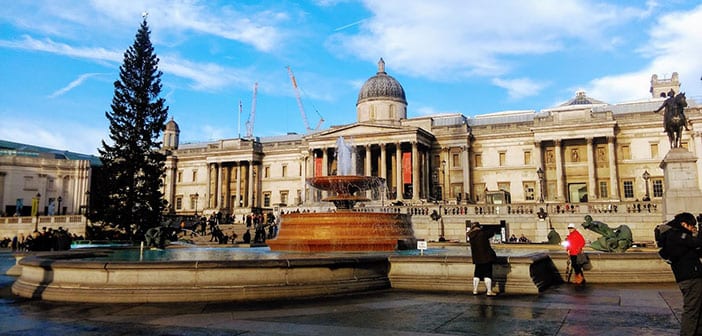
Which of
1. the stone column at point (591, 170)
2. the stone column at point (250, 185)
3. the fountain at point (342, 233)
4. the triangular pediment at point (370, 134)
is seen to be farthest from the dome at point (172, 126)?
the fountain at point (342, 233)

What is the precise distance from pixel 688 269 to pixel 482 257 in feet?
13.7

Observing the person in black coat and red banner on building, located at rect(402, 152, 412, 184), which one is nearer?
the person in black coat

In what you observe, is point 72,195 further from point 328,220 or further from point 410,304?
point 410,304

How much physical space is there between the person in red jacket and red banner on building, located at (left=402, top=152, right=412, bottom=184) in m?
44.5

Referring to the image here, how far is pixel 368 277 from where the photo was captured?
11109 millimetres

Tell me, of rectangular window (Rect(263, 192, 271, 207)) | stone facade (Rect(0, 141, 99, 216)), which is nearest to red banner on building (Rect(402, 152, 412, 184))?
rectangular window (Rect(263, 192, 271, 207))

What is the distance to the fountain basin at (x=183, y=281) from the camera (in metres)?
9.48

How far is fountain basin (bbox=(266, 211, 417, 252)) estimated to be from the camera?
1625 cm

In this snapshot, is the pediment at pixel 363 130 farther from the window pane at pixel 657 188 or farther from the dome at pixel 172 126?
the dome at pixel 172 126

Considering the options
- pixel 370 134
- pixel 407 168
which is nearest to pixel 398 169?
pixel 407 168

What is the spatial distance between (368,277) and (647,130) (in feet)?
175

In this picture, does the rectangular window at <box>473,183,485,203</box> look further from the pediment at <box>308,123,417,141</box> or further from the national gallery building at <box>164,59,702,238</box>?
the pediment at <box>308,123,417,141</box>

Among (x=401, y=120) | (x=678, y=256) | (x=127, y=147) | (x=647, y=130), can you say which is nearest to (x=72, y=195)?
(x=127, y=147)

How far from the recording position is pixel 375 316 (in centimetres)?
811
